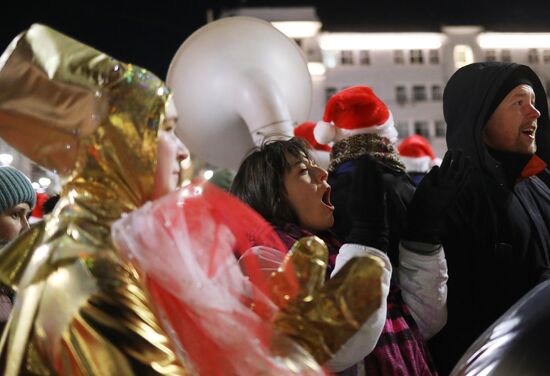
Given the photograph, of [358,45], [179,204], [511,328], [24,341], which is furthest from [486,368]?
[358,45]

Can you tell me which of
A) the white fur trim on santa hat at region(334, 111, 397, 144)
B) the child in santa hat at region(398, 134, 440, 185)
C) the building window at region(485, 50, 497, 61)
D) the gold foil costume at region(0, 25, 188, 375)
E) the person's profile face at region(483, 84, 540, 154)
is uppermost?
the gold foil costume at region(0, 25, 188, 375)

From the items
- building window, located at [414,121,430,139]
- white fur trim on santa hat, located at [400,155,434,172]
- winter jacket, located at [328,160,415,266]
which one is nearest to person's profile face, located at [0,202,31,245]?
winter jacket, located at [328,160,415,266]

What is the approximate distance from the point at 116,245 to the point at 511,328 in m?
0.92

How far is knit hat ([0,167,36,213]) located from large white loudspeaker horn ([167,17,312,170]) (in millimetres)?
1673

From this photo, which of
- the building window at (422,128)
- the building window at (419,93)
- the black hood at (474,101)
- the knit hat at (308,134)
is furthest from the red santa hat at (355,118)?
the building window at (419,93)

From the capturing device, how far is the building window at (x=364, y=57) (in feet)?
153

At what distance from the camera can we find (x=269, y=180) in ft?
9.19

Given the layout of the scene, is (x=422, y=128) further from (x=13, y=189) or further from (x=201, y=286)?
(x=201, y=286)

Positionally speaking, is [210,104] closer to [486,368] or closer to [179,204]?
[179,204]

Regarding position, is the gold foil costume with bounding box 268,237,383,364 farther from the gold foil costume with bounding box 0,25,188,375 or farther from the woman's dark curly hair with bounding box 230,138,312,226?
the woman's dark curly hair with bounding box 230,138,312,226

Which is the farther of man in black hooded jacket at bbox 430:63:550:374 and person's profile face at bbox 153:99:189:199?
man in black hooded jacket at bbox 430:63:550:374

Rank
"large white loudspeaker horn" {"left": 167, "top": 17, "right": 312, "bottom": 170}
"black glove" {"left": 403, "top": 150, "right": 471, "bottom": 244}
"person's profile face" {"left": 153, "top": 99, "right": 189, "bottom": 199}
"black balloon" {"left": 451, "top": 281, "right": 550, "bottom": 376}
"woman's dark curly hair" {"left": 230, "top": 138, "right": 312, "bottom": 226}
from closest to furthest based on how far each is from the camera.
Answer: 1. "black balloon" {"left": 451, "top": 281, "right": 550, "bottom": 376}
2. "person's profile face" {"left": 153, "top": 99, "right": 189, "bottom": 199}
3. "black glove" {"left": 403, "top": 150, "right": 471, "bottom": 244}
4. "woman's dark curly hair" {"left": 230, "top": 138, "right": 312, "bottom": 226}
5. "large white loudspeaker horn" {"left": 167, "top": 17, "right": 312, "bottom": 170}

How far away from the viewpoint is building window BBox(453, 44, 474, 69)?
46.8 meters

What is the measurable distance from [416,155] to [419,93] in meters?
40.8
